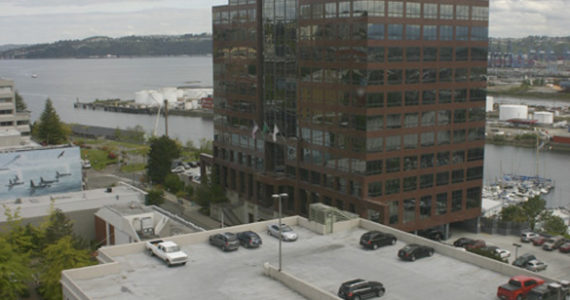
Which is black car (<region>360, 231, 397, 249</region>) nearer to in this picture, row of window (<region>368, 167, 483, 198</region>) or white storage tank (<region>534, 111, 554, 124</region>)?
row of window (<region>368, 167, 483, 198</region>)

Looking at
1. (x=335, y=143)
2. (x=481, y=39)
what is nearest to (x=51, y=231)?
(x=335, y=143)

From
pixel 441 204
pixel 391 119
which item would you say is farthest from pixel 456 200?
pixel 391 119

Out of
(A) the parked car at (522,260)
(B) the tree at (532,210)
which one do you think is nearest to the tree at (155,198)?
(A) the parked car at (522,260)

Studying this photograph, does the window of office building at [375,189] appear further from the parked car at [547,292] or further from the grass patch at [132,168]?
the grass patch at [132,168]

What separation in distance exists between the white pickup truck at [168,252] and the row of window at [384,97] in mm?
17962

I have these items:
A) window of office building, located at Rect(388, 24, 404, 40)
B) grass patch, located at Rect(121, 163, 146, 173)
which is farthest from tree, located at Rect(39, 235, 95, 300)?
grass patch, located at Rect(121, 163, 146, 173)

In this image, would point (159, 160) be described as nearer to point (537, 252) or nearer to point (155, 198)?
point (155, 198)

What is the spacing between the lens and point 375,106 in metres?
40.2

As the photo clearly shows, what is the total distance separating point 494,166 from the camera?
95.2m

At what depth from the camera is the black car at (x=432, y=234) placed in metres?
44.8

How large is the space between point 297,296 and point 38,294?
18.9 metres

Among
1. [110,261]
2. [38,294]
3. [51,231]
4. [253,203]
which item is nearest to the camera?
[110,261]

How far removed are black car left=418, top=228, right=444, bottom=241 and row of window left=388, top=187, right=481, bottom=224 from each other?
164cm

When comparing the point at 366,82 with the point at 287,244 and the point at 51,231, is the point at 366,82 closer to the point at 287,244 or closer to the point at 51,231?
the point at 287,244
